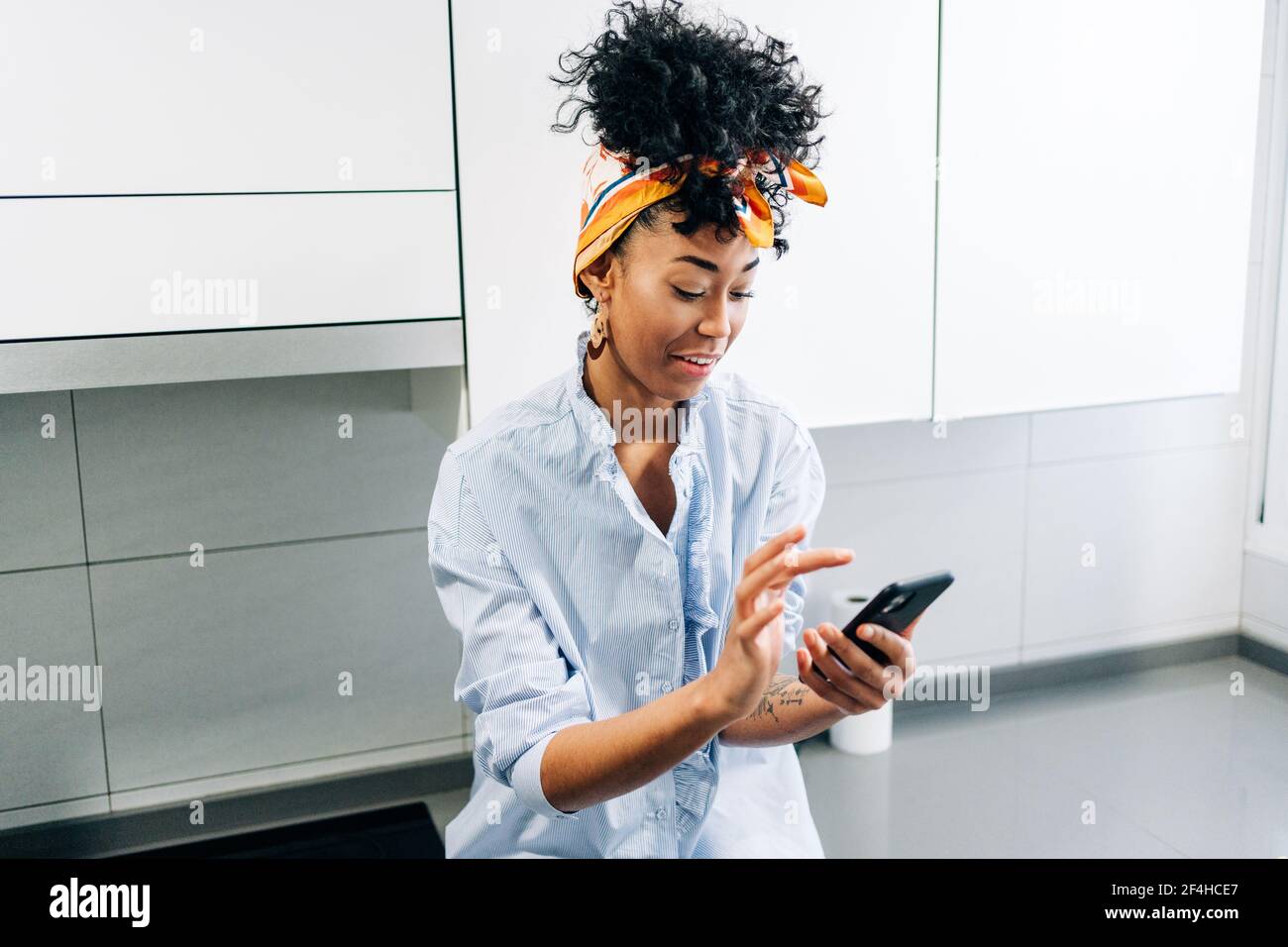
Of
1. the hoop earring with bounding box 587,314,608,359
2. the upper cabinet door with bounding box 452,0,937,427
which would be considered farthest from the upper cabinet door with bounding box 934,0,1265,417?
the hoop earring with bounding box 587,314,608,359

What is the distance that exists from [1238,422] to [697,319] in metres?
1.40

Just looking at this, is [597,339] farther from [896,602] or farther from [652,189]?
[896,602]

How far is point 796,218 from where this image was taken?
138cm

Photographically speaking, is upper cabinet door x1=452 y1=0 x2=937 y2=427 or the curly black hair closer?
the curly black hair

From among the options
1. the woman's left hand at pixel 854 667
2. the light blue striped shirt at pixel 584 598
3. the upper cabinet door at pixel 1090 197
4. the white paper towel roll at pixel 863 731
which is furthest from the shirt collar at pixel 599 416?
the white paper towel roll at pixel 863 731

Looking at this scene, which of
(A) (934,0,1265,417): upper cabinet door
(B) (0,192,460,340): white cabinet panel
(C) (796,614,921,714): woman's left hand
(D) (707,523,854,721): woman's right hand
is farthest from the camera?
(A) (934,0,1265,417): upper cabinet door

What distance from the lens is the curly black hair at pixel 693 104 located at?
3.01ft

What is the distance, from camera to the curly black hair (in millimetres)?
917

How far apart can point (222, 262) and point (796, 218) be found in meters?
0.63

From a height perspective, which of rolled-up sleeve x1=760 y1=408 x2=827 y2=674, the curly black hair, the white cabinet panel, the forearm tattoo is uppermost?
the curly black hair

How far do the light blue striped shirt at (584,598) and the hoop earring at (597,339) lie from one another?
0.6 inches

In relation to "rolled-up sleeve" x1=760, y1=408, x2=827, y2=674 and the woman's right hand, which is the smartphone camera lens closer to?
the woman's right hand

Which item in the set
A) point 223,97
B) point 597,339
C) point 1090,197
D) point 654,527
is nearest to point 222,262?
point 223,97

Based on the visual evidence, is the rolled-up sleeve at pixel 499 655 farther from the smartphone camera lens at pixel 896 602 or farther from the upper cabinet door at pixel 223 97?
the upper cabinet door at pixel 223 97
